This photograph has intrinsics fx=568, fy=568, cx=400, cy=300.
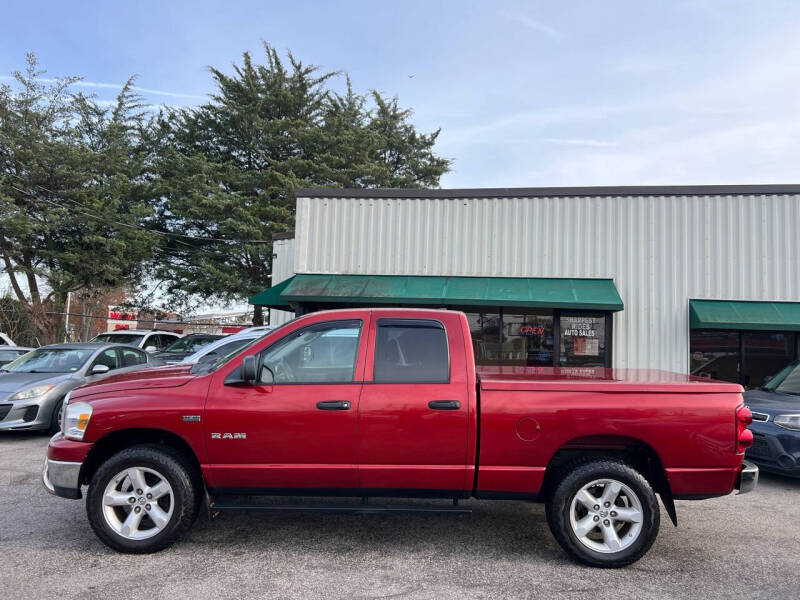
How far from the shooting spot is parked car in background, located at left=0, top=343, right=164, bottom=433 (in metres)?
8.42

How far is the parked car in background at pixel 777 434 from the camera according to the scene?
21.5 feet

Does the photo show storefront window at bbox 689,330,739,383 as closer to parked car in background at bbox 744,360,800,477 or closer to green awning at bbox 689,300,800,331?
green awning at bbox 689,300,800,331

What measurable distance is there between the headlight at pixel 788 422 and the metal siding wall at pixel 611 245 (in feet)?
18.5

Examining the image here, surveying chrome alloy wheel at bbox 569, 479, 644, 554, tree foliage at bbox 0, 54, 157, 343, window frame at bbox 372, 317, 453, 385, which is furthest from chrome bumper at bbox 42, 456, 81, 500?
tree foliage at bbox 0, 54, 157, 343

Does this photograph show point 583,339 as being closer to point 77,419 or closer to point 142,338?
point 77,419

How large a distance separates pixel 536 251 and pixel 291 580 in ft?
33.8

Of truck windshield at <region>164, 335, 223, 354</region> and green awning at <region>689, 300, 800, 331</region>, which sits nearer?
green awning at <region>689, 300, 800, 331</region>

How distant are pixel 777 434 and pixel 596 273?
6.41 meters

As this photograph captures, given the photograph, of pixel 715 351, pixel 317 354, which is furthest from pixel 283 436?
pixel 715 351

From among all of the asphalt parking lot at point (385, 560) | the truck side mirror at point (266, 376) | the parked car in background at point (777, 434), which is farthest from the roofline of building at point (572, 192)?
the truck side mirror at point (266, 376)

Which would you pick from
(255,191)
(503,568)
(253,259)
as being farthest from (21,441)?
(255,191)

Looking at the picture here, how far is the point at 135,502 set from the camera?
421 centimetres

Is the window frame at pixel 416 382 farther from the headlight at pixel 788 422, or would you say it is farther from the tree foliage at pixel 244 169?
the tree foliage at pixel 244 169

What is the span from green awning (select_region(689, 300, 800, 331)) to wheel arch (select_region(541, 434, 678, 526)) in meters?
8.46
